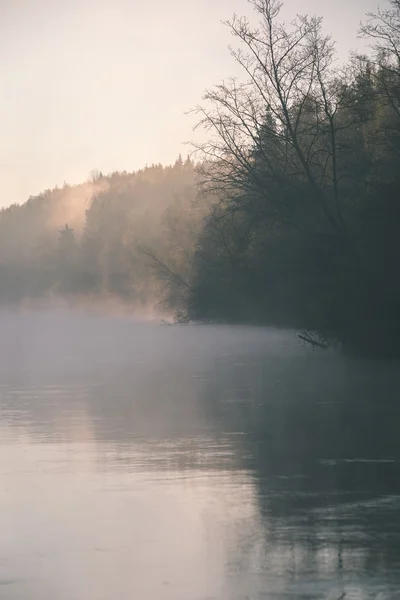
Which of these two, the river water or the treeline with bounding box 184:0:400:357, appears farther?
the treeline with bounding box 184:0:400:357

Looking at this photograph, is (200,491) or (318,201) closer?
(200,491)

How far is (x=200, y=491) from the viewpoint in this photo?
12.9 meters

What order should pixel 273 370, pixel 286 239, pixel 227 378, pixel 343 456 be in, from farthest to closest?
pixel 286 239
pixel 273 370
pixel 227 378
pixel 343 456

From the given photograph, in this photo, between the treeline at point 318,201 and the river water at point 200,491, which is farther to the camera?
the treeline at point 318,201

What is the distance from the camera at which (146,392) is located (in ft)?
87.2

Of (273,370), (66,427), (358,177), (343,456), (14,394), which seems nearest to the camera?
(343,456)

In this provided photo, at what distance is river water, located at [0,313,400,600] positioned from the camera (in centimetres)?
887

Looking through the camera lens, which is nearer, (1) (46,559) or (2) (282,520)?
(1) (46,559)

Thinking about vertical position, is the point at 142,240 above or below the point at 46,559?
above

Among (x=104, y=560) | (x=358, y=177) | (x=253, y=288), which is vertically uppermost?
(x=358, y=177)

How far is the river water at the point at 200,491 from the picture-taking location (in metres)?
8.87

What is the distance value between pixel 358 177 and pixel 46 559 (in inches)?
1334

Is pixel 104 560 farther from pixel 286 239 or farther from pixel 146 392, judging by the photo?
pixel 286 239

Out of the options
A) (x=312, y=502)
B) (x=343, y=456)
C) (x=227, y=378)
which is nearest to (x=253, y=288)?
(x=227, y=378)
